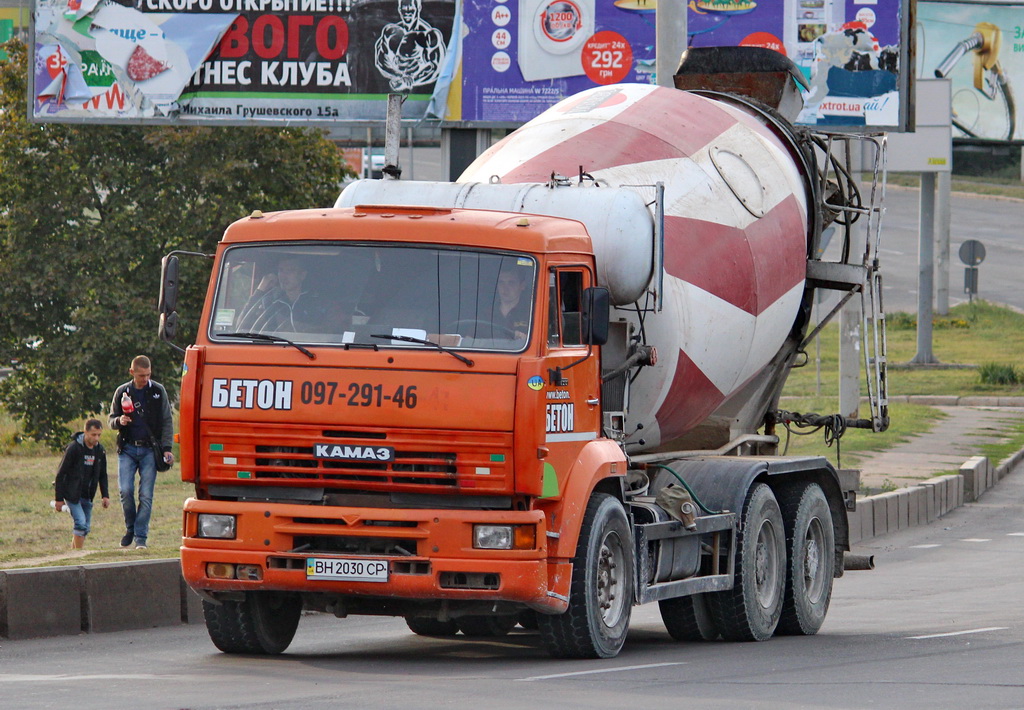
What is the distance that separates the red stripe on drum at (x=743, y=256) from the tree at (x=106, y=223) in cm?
1065

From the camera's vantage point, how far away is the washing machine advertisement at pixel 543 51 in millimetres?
23625

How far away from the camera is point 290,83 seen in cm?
2361

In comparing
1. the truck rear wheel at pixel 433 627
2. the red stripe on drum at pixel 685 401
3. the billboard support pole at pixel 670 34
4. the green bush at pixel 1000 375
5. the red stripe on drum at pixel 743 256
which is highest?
the billboard support pole at pixel 670 34

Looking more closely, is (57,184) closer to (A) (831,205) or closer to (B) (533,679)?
(A) (831,205)

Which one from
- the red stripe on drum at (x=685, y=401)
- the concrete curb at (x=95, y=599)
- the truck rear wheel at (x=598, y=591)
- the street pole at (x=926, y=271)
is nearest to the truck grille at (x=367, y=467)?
the truck rear wheel at (x=598, y=591)

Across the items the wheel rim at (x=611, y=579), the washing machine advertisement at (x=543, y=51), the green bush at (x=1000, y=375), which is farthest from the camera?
the green bush at (x=1000, y=375)

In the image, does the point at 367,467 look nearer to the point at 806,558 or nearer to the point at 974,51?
the point at 806,558

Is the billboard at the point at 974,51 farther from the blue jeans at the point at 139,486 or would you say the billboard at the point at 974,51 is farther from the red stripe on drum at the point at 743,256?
the blue jeans at the point at 139,486

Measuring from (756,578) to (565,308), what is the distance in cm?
336

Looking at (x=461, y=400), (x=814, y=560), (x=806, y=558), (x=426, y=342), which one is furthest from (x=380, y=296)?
(x=814, y=560)

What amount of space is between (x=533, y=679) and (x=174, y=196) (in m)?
14.9

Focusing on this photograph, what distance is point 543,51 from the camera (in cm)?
2383

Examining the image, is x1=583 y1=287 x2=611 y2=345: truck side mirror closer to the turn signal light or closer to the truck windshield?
the truck windshield

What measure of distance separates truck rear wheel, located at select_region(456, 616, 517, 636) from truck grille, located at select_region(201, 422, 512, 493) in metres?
2.50
